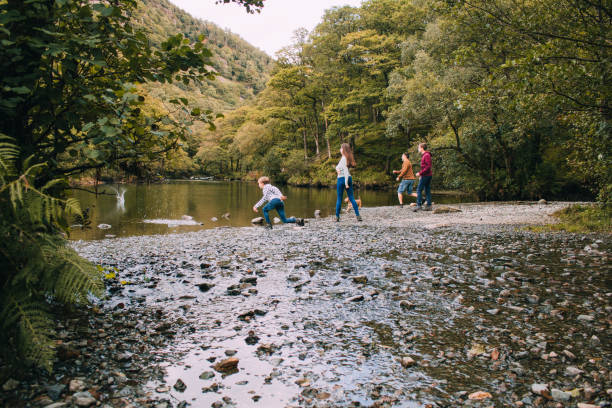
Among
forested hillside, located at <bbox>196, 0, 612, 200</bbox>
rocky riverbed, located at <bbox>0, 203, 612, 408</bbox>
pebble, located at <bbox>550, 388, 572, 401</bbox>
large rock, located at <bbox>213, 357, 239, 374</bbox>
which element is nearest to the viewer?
pebble, located at <bbox>550, 388, 572, 401</bbox>

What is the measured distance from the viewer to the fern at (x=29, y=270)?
2.50m

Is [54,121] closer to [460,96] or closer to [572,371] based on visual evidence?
[572,371]

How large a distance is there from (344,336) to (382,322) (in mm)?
645

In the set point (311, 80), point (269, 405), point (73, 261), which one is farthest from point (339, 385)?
point (311, 80)

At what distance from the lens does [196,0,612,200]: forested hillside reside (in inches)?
337

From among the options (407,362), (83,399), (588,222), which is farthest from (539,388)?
(588,222)

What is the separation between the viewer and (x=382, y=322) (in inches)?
181

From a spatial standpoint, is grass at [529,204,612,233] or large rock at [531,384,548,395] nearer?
large rock at [531,384,548,395]

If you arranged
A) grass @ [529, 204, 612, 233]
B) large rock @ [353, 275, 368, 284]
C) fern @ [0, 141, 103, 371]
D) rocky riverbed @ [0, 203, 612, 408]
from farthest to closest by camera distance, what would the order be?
grass @ [529, 204, 612, 233] → large rock @ [353, 275, 368, 284] → rocky riverbed @ [0, 203, 612, 408] → fern @ [0, 141, 103, 371]

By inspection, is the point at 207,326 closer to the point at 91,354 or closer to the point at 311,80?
the point at 91,354

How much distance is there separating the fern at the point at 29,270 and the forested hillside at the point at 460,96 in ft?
25.3

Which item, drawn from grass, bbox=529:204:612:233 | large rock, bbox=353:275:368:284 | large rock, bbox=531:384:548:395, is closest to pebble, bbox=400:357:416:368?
large rock, bbox=531:384:548:395

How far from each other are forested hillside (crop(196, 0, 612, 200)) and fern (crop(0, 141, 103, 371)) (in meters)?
7.72

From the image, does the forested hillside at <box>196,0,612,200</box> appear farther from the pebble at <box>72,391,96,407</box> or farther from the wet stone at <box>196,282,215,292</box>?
the pebble at <box>72,391,96,407</box>
